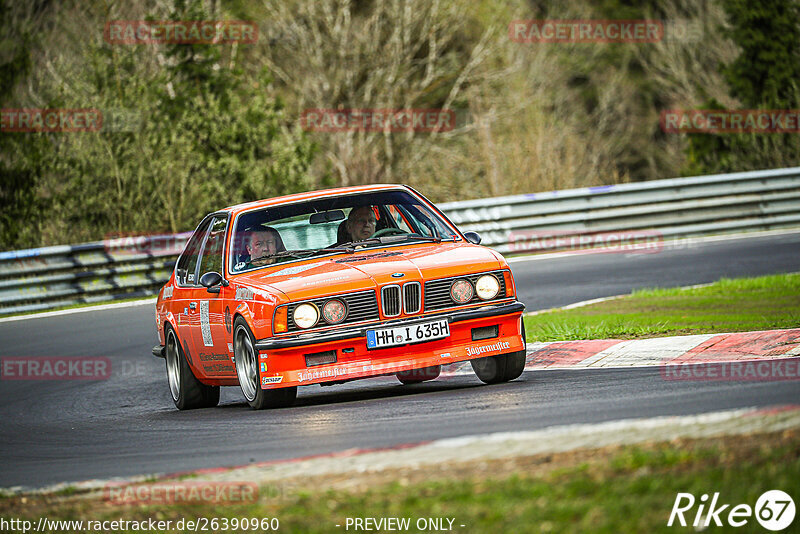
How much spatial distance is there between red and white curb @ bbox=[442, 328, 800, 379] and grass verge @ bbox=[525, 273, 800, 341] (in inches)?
16.3

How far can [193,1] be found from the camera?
28.7 m

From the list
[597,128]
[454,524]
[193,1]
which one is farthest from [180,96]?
[597,128]

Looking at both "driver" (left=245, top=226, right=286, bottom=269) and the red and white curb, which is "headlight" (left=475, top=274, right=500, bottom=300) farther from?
"driver" (left=245, top=226, right=286, bottom=269)

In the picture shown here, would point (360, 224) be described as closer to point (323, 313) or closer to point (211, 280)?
point (211, 280)

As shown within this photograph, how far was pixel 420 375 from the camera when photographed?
1056cm

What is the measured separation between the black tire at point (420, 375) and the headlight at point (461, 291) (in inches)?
66.7

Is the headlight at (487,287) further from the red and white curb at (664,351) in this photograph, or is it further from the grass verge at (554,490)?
the grass verge at (554,490)

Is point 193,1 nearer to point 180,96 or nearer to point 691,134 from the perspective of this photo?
point 180,96

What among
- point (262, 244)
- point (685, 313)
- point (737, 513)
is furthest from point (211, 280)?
point (737, 513)

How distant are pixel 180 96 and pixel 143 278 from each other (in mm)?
8157

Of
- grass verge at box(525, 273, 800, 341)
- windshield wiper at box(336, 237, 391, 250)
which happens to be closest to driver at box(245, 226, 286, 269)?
windshield wiper at box(336, 237, 391, 250)

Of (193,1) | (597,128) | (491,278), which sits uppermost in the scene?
(193,1)

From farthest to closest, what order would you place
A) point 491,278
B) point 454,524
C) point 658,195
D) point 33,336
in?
point 658,195, point 33,336, point 491,278, point 454,524

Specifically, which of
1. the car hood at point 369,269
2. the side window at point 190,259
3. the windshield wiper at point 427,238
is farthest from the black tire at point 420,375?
the side window at point 190,259
